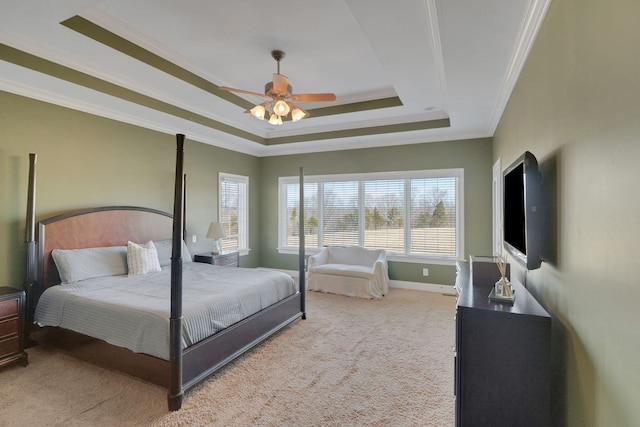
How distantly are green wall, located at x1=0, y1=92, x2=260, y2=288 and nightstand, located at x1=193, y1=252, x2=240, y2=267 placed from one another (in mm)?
316

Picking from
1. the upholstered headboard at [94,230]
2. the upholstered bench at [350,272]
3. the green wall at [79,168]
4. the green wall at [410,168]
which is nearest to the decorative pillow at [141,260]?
the upholstered headboard at [94,230]

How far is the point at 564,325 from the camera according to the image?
60.9 inches

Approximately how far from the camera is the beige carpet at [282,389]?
6.94ft

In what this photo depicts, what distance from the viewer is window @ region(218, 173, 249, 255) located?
577 cm

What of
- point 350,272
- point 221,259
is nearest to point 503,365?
point 350,272

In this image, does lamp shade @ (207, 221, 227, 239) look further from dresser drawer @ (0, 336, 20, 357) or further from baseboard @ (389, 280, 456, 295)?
baseboard @ (389, 280, 456, 295)

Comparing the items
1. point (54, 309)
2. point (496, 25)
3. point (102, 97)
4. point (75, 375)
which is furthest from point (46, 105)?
point (496, 25)

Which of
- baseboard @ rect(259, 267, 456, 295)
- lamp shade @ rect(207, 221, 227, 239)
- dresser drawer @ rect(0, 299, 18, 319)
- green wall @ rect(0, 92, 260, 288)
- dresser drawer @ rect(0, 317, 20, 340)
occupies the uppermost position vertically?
green wall @ rect(0, 92, 260, 288)

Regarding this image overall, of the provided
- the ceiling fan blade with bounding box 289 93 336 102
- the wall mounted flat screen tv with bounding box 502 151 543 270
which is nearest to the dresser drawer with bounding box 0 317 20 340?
the ceiling fan blade with bounding box 289 93 336 102

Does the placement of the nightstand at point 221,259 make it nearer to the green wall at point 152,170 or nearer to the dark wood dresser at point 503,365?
the green wall at point 152,170

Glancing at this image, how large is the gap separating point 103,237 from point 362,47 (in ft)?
12.2

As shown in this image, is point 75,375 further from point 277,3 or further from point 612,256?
point 612,256

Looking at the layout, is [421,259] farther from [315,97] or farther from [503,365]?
[503,365]

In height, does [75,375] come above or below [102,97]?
below
